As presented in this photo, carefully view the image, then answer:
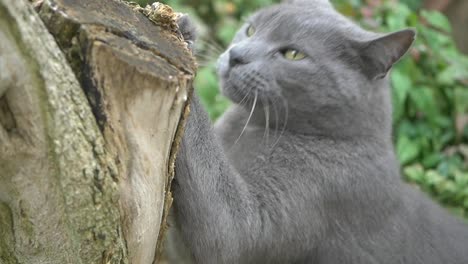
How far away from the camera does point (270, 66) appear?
1898 millimetres

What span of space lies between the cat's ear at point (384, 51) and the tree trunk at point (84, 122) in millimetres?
723

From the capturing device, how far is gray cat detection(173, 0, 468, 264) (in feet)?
5.90

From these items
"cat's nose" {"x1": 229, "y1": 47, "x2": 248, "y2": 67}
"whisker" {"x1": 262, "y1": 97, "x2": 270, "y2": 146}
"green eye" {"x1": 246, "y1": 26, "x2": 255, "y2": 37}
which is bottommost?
"whisker" {"x1": 262, "y1": 97, "x2": 270, "y2": 146}

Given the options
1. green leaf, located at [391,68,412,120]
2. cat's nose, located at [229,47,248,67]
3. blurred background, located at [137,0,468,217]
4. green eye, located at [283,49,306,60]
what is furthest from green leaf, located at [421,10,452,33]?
cat's nose, located at [229,47,248,67]

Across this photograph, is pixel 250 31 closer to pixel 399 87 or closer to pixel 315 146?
pixel 315 146

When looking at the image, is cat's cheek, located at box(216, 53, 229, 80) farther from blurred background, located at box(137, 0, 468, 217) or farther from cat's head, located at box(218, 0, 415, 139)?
blurred background, located at box(137, 0, 468, 217)

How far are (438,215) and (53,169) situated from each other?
1418mm

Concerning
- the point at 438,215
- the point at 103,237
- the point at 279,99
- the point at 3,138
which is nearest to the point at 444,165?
the point at 438,215

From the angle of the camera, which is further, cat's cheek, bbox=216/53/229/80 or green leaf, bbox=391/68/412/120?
green leaf, bbox=391/68/412/120

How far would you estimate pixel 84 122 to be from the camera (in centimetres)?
122

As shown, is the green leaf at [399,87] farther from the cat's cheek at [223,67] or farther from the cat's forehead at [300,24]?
the cat's cheek at [223,67]

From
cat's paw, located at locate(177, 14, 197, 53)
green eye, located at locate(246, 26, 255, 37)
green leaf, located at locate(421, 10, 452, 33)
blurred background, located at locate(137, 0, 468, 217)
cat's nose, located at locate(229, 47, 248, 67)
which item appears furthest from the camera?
green leaf, located at locate(421, 10, 452, 33)

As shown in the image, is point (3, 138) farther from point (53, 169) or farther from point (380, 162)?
point (380, 162)

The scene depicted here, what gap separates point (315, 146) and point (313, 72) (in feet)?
0.69
